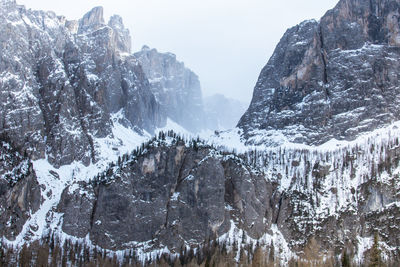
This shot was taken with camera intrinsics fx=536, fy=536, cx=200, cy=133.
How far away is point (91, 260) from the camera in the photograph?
19325 cm

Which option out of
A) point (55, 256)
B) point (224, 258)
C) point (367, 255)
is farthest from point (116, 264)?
point (367, 255)

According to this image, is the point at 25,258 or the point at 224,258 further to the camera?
the point at 224,258

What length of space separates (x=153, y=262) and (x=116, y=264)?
44.0 feet

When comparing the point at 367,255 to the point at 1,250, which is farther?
the point at 367,255

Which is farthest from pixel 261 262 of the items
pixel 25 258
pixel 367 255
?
pixel 25 258

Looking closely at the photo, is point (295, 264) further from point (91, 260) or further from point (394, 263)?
point (91, 260)

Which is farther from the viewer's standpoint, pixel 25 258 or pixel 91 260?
pixel 91 260

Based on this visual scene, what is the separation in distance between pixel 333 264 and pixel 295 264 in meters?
16.7

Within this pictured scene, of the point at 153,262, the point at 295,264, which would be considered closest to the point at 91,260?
the point at 153,262

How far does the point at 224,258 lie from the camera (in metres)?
196

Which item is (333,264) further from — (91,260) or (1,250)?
(1,250)

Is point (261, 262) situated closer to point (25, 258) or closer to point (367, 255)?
point (367, 255)

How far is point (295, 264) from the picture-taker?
190m

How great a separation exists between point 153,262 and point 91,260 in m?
22.3
